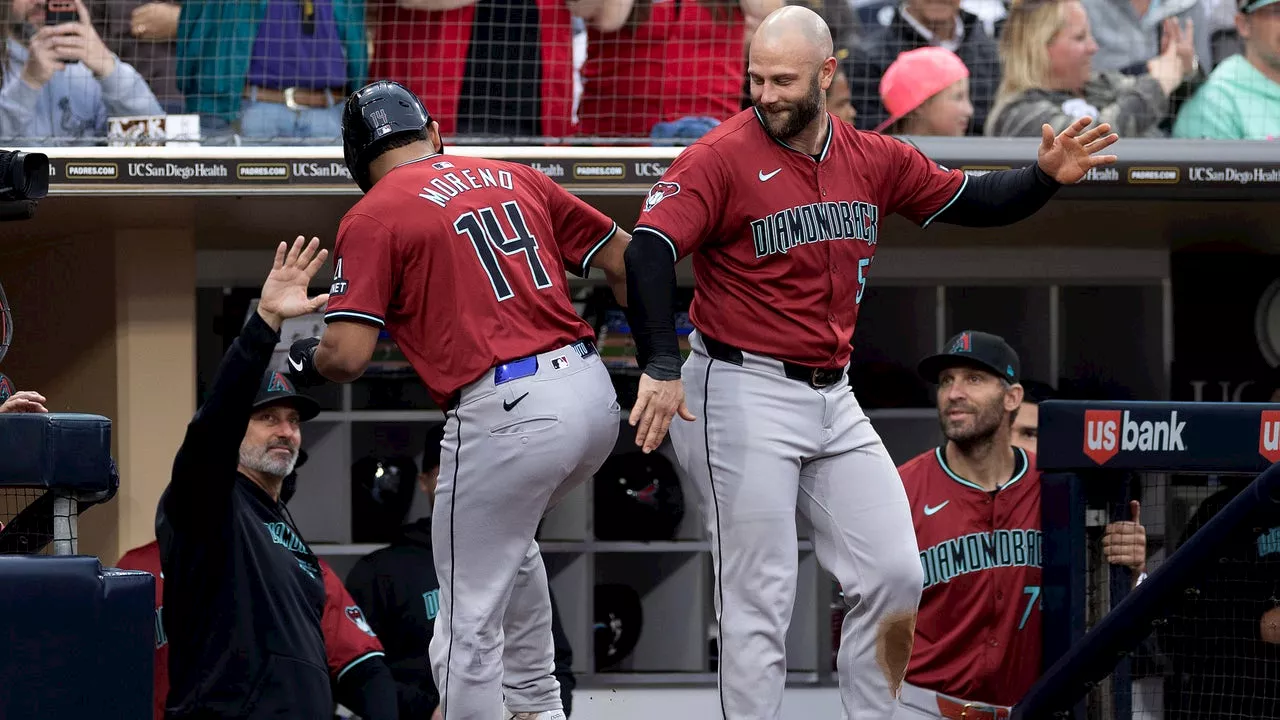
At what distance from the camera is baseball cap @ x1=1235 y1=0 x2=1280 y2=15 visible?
623cm

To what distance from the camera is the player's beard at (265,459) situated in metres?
4.81

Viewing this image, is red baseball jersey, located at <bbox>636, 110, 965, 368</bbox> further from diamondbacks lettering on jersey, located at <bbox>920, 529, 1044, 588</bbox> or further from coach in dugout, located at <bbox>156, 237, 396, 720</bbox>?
diamondbacks lettering on jersey, located at <bbox>920, 529, 1044, 588</bbox>

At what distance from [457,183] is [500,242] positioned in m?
0.17

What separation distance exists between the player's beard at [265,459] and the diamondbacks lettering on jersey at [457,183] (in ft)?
4.70

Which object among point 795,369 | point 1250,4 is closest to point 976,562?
point 795,369

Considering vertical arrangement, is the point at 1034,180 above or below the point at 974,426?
above

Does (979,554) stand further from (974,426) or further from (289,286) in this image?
(289,286)

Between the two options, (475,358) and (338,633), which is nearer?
(475,358)

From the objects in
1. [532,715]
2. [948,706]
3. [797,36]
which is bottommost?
[948,706]

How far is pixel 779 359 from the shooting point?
3701 mm

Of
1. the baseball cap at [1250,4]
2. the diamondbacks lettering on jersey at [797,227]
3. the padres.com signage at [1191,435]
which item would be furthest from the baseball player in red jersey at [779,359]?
the baseball cap at [1250,4]

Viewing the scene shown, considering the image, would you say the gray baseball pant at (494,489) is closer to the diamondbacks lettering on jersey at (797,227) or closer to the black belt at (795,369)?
the black belt at (795,369)

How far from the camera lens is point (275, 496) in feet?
16.1

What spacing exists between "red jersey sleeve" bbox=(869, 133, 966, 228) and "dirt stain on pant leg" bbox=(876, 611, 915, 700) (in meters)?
0.96
